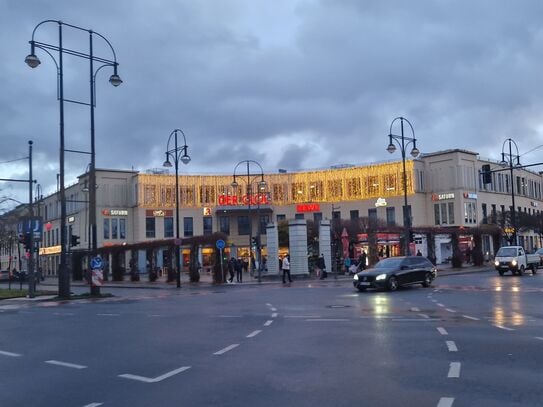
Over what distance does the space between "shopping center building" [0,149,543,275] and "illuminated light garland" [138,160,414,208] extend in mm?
128

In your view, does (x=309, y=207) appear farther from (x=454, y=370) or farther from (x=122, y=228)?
(x=454, y=370)

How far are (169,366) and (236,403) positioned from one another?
109 inches

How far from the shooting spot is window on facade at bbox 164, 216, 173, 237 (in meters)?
82.3

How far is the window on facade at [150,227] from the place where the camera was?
267ft

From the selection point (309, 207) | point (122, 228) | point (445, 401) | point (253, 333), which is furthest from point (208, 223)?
point (445, 401)

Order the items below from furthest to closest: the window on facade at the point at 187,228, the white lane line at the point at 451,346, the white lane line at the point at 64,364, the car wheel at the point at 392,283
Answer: the window on facade at the point at 187,228
the car wheel at the point at 392,283
the white lane line at the point at 451,346
the white lane line at the point at 64,364

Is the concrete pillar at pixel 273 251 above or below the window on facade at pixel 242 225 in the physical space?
below

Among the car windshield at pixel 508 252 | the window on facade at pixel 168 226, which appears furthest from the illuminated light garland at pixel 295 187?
the car windshield at pixel 508 252

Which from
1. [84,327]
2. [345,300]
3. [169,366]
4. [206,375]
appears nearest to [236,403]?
[206,375]

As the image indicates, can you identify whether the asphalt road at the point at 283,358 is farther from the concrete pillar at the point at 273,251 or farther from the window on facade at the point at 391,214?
the window on facade at the point at 391,214

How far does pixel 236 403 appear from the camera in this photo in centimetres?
724

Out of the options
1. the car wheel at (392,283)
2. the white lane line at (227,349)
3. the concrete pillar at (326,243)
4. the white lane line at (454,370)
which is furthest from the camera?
the concrete pillar at (326,243)

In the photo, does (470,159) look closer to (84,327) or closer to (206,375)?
(84,327)

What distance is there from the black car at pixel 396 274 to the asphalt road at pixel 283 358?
28.2 ft
